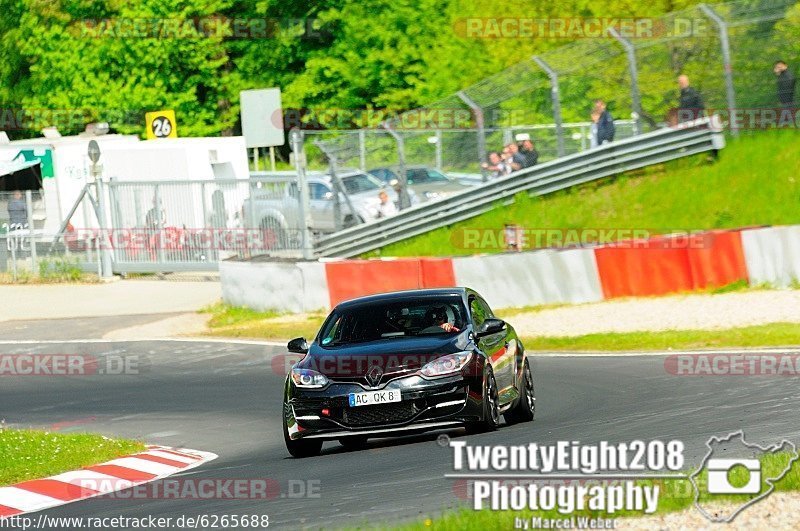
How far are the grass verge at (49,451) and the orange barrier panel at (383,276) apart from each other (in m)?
11.1

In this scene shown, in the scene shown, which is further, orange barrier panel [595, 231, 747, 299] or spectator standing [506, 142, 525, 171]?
spectator standing [506, 142, 525, 171]

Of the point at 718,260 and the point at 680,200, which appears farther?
the point at 680,200

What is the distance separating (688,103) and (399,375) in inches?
647

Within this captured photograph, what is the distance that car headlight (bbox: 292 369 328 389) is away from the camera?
40.9 ft

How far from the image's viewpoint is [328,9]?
5788 cm

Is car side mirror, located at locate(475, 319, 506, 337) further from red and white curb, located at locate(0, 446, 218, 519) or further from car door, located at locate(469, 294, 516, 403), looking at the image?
red and white curb, located at locate(0, 446, 218, 519)

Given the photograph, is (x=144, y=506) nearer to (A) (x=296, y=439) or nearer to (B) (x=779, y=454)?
(A) (x=296, y=439)

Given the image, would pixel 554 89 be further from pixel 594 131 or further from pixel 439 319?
pixel 439 319

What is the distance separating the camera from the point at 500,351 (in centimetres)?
1336

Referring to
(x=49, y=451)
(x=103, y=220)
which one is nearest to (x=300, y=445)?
(x=49, y=451)

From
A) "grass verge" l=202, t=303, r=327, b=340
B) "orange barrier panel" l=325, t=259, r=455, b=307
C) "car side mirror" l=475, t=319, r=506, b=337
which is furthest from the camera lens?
"orange barrier panel" l=325, t=259, r=455, b=307

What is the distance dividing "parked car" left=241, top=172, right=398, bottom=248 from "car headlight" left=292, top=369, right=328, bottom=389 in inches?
673

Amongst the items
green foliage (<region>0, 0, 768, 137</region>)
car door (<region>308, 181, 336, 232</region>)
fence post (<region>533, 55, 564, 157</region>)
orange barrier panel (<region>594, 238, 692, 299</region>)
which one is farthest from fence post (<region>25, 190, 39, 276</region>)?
green foliage (<region>0, 0, 768, 137</region>)

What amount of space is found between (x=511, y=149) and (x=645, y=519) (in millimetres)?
20937
